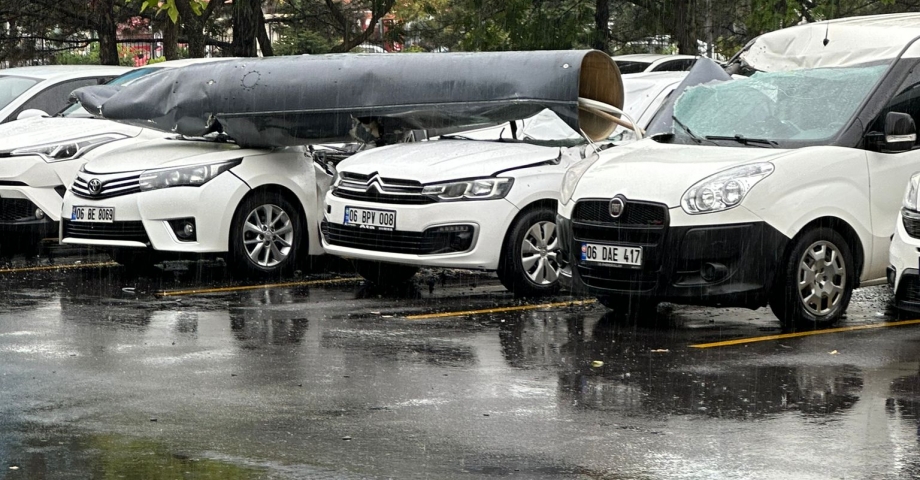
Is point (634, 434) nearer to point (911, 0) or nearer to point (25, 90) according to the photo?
point (25, 90)

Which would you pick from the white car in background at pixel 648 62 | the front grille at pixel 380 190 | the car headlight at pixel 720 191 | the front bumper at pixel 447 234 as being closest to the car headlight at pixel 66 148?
the front grille at pixel 380 190

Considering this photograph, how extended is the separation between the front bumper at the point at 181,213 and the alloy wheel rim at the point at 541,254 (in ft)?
7.86

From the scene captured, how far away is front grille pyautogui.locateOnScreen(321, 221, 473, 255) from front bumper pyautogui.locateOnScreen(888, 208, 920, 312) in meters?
3.14

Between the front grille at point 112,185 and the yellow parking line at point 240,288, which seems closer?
the yellow parking line at point 240,288

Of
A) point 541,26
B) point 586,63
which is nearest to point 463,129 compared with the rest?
point 586,63

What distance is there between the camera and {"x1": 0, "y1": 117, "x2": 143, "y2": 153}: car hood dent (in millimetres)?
13641

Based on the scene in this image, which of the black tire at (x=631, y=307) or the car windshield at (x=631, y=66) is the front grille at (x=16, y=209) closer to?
the black tire at (x=631, y=307)

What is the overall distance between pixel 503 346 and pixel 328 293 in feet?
9.12

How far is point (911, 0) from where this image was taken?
24.0 meters

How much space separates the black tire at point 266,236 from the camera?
11922mm

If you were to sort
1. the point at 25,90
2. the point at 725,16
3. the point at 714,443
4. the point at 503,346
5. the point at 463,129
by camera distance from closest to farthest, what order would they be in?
the point at 714,443
the point at 503,346
the point at 463,129
the point at 25,90
the point at 725,16

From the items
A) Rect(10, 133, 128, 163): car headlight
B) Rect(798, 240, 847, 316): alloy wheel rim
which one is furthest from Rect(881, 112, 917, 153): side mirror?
Rect(10, 133, 128, 163): car headlight

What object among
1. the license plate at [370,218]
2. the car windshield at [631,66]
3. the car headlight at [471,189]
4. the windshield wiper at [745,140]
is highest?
the car windshield at [631,66]

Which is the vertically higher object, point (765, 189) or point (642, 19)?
point (642, 19)
